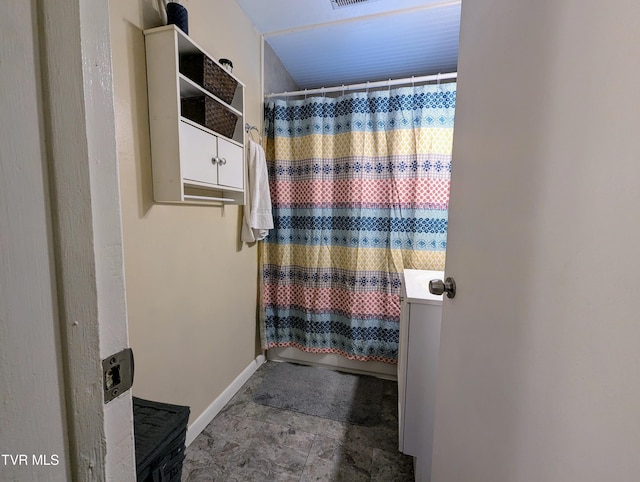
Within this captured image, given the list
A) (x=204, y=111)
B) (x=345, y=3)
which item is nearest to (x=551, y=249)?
(x=204, y=111)

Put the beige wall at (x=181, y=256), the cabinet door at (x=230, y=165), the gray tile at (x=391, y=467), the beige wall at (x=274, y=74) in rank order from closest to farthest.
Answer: the beige wall at (x=181, y=256)
the gray tile at (x=391, y=467)
the cabinet door at (x=230, y=165)
the beige wall at (x=274, y=74)

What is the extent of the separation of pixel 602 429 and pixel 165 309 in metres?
1.45

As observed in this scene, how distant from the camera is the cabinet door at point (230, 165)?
1447 millimetres

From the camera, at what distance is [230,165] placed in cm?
153

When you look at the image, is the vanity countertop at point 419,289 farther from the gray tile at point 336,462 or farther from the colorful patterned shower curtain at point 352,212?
the gray tile at point 336,462

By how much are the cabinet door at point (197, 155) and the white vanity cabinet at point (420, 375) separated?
3.67ft

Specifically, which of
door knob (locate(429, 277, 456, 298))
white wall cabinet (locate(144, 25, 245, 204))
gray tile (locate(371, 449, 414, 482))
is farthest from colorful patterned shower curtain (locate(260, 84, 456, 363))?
door knob (locate(429, 277, 456, 298))

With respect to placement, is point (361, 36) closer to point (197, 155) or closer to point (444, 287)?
point (197, 155)

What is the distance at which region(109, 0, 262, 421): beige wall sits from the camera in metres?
1.09

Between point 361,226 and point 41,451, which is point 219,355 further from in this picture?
point 41,451

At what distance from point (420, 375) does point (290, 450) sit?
81 cm

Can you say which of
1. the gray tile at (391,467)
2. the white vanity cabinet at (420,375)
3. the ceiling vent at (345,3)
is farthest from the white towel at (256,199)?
the gray tile at (391,467)

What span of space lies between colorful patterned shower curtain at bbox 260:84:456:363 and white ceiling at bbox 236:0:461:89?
0.48 m

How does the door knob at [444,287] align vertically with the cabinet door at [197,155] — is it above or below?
below
